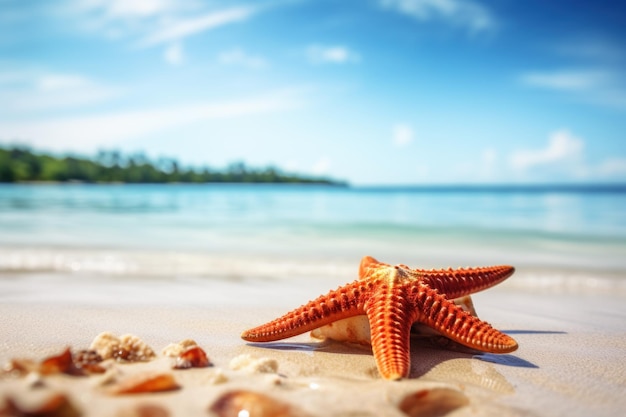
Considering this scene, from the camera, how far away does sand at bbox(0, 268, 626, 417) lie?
2086 millimetres

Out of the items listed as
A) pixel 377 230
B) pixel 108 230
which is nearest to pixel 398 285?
pixel 108 230

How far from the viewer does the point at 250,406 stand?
6.48 feet

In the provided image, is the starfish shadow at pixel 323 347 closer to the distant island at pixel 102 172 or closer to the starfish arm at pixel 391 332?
the starfish arm at pixel 391 332

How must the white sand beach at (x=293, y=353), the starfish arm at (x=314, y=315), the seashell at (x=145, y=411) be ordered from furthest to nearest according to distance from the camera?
1. the starfish arm at (x=314, y=315)
2. the white sand beach at (x=293, y=353)
3. the seashell at (x=145, y=411)

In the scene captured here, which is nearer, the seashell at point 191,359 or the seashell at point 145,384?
the seashell at point 145,384

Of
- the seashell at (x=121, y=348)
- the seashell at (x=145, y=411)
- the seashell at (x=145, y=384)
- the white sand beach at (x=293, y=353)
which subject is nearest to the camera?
the seashell at (x=145, y=411)

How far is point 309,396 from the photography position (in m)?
2.15

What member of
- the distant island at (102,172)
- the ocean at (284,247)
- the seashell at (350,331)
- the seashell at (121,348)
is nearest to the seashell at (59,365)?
the seashell at (121,348)

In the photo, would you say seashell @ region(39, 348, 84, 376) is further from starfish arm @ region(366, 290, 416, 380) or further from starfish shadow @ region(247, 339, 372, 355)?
starfish arm @ region(366, 290, 416, 380)

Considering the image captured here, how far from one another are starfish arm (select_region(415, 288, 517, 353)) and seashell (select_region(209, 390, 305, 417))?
1155 millimetres

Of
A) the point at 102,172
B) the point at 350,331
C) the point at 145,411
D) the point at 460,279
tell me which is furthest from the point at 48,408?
the point at 102,172

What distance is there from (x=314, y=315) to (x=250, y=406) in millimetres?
960

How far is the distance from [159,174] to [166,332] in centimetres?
12555

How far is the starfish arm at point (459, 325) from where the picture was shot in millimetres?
2627
